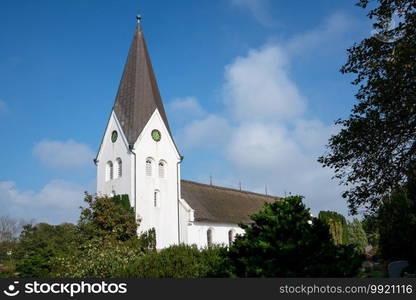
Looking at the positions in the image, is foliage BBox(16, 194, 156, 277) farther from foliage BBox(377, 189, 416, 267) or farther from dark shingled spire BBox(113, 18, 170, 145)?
foliage BBox(377, 189, 416, 267)

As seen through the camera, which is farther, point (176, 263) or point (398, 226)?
point (398, 226)

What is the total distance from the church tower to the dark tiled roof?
3.19m

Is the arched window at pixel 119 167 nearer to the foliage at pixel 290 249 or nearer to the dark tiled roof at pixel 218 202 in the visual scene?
the dark tiled roof at pixel 218 202

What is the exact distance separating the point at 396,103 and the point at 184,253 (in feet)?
23.9

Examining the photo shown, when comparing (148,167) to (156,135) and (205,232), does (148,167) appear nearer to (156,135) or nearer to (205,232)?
(156,135)

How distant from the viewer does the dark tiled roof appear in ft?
133

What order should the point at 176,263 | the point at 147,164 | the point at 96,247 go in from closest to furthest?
the point at 176,263 < the point at 96,247 < the point at 147,164

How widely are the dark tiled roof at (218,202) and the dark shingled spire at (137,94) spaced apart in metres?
7.32

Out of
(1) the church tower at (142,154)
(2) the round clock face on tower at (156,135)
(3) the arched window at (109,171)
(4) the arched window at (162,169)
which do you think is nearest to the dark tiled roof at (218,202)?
(1) the church tower at (142,154)

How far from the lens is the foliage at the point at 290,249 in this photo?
7.98 metres
